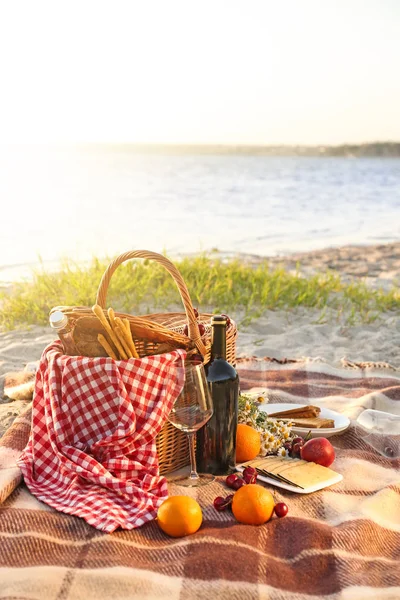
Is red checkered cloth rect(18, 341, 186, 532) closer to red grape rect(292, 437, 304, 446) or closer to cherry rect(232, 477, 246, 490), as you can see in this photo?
cherry rect(232, 477, 246, 490)

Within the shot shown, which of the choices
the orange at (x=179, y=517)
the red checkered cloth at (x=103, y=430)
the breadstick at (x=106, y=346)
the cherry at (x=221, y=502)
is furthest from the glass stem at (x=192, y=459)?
the breadstick at (x=106, y=346)

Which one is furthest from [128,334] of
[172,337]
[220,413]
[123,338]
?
[220,413]

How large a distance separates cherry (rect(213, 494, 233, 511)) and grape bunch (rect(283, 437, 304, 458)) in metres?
0.57

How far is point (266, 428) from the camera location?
3092 millimetres

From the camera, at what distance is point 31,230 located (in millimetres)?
15750

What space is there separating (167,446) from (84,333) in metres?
0.63

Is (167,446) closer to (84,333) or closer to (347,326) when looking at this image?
(84,333)

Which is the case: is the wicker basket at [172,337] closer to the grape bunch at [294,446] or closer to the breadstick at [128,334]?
the breadstick at [128,334]

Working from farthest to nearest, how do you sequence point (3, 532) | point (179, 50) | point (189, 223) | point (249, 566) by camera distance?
1. point (179, 50)
2. point (189, 223)
3. point (3, 532)
4. point (249, 566)

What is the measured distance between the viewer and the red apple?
2.96 meters

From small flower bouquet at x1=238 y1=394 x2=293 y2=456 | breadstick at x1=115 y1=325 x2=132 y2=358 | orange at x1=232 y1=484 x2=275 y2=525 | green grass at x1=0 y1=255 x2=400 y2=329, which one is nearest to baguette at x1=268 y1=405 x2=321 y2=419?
small flower bouquet at x1=238 y1=394 x2=293 y2=456

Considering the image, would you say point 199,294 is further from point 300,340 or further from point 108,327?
point 108,327

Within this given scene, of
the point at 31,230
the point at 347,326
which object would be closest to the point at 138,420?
the point at 347,326

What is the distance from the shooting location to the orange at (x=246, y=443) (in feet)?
9.65
